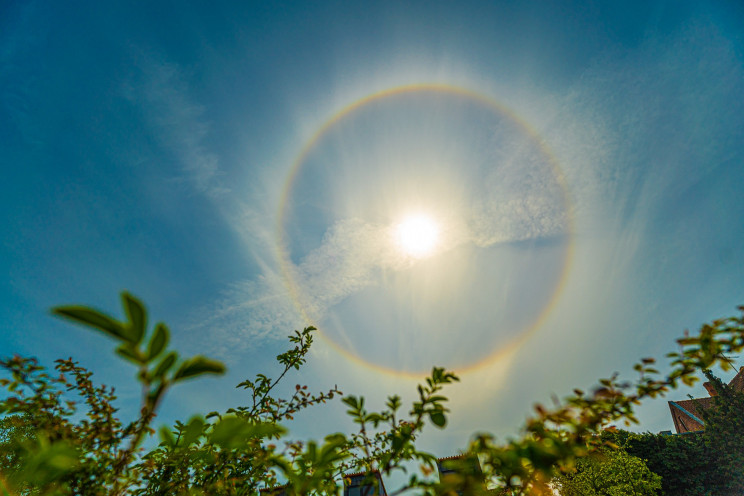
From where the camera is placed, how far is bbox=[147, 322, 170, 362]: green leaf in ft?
2.67

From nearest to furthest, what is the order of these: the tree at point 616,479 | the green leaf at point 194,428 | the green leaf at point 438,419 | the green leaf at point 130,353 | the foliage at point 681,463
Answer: the green leaf at point 130,353, the green leaf at point 194,428, the green leaf at point 438,419, the tree at point 616,479, the foliage at point 681,463

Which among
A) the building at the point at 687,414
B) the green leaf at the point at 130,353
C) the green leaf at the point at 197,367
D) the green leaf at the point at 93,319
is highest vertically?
the building at the point at 687,414

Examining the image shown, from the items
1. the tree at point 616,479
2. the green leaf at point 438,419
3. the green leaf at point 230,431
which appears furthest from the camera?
the tree at point 616,479

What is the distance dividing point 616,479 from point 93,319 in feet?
101

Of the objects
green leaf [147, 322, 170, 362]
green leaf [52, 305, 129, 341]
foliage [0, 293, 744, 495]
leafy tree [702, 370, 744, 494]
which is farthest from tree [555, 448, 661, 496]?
green leaf [52, 305, 129, 341]

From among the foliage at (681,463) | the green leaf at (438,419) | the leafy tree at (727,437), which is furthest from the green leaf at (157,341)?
the leafy tree at (727,437)

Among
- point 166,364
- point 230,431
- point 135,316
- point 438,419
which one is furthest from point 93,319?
point 438,419

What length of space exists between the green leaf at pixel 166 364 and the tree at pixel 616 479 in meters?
27.5

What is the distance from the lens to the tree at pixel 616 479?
2033 centimetres

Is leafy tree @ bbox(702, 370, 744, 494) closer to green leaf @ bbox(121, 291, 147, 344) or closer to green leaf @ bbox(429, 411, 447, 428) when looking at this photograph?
green leaf @ bbox(429, 411, 447, 428)

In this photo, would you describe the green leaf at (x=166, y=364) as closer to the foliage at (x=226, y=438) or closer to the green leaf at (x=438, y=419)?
the foliage at (x=226, y=438)

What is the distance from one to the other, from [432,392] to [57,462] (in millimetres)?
1393

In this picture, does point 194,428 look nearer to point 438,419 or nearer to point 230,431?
point 230,431

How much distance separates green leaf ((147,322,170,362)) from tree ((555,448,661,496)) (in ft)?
90.4
